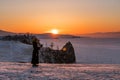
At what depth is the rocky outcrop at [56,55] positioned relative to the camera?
152 feet

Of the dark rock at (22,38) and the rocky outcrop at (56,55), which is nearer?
the rocky outcrop at (56,55)

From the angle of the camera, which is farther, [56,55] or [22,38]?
[22,38]

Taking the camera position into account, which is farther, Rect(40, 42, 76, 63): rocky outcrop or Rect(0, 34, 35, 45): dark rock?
Rect(0, 34, 35, 45): dark rock

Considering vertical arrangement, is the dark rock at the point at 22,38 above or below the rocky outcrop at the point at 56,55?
above

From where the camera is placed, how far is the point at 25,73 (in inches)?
1050

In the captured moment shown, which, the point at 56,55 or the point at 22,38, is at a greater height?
the point at 22,38

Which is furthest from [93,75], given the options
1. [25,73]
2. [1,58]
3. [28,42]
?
[28,42]

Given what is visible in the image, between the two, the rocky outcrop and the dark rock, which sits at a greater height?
the dark rock

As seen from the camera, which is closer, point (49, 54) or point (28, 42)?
point (49, 54)

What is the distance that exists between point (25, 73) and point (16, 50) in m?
22.3

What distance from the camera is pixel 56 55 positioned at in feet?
165

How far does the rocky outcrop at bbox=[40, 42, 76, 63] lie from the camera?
4647cm

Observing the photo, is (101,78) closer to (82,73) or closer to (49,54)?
(82,73)

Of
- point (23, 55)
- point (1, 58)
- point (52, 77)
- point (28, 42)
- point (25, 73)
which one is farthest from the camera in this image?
point (28, 42)
